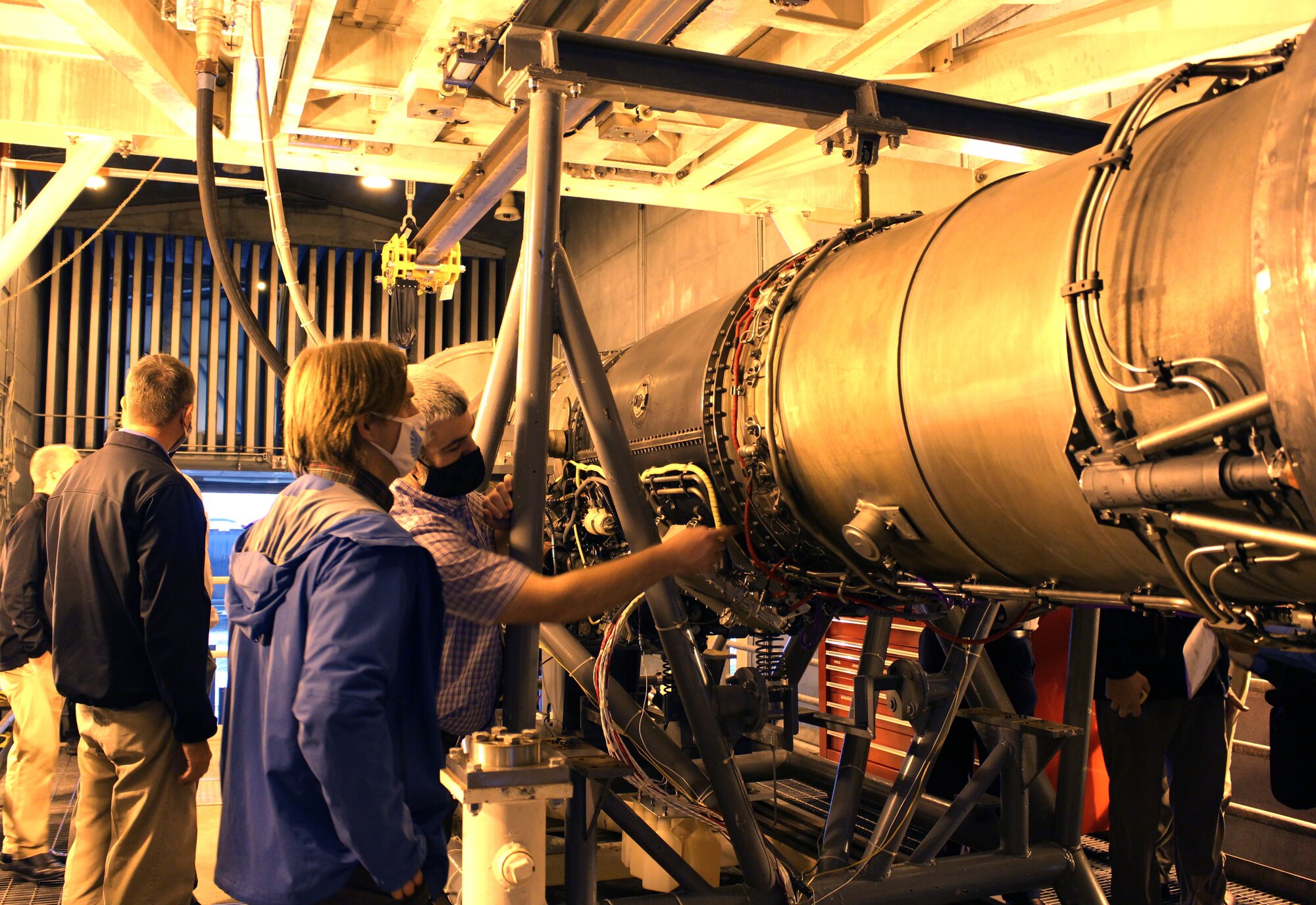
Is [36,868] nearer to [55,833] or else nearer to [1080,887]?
[55,833]

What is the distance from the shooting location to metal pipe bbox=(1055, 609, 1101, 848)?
345 centimetres

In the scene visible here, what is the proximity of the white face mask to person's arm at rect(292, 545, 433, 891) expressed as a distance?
0.32 m

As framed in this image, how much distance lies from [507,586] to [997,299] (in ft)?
3.29

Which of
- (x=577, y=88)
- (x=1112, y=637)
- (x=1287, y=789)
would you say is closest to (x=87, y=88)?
(x=577, y=88)

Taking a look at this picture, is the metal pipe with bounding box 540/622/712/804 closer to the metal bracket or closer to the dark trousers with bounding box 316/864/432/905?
the dark trousers with bounding box 316/864/432/905

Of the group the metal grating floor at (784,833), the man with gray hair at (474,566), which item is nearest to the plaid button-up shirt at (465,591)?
the man with gray hair at (474,566)

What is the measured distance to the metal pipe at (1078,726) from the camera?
3445 mm

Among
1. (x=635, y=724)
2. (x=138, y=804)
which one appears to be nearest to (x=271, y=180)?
(x=138, y=804)

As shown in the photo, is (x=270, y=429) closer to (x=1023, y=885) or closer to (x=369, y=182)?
(x=369, y=182)

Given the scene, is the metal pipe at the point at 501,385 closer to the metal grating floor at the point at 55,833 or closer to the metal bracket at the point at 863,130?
the metal bracket at the point at 863,130

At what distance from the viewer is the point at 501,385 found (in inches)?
106

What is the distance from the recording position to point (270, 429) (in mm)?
11383

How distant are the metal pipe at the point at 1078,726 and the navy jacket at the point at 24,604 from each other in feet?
12.2

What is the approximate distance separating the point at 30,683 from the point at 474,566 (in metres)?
3.46
